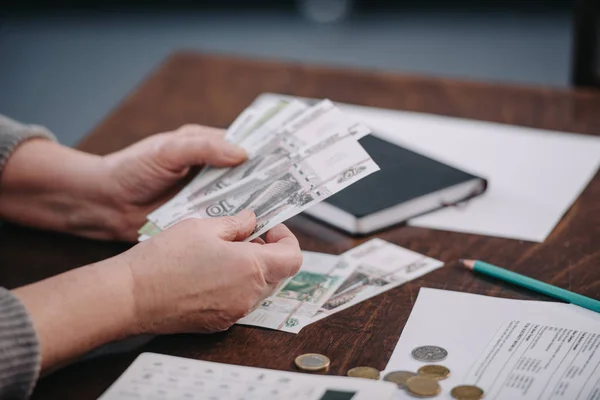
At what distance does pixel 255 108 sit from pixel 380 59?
3.27 meters

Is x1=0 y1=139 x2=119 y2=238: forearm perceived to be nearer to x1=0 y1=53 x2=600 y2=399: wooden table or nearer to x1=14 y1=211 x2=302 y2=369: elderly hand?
x1=0 y1=53 x2=600 y2=399: wooden table

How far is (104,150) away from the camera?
62.2 inches

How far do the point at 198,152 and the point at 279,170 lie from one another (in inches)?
5.6

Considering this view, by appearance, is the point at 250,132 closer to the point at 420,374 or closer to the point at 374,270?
the point at 374,270

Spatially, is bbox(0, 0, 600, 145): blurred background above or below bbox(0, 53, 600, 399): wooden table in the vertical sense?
below

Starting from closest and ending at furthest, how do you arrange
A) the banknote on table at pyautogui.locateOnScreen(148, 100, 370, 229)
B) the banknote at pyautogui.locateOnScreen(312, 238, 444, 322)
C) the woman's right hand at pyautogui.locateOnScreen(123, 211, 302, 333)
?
the woman's right hand at pyautogui.locateOnScreen(123, 211, 302, 333) → the banknote at pyautogui.locateOnScreen(312, 238, 444, 322) → the banknote on table at pyautogui.locateOnScreen(148, 100, 370, 229)

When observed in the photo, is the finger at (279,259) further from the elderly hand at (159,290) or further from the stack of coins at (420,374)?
the stack of coins at (420,374)

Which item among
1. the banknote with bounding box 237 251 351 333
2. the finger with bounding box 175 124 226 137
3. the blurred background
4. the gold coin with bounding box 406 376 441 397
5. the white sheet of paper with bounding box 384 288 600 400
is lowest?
the blurred background

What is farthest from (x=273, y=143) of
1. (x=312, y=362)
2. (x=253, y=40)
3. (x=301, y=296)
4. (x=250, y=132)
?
(x=253, y=40)

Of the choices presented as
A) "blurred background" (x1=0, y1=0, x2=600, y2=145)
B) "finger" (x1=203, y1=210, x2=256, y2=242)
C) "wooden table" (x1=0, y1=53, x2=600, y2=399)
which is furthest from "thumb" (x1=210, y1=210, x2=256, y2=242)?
→ "blurred background" (x1=0, y1=0, x2=600, y2=145)

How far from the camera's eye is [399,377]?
0.96 meters

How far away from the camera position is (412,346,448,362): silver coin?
100 cm

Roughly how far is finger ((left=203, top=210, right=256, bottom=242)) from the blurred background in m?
2.92

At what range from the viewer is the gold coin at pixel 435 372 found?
3.15 ft
